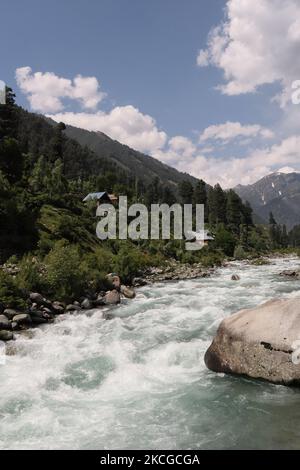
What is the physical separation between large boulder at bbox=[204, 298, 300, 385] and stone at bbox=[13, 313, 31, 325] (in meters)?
10.6

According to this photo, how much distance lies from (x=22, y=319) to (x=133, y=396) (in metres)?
10.3

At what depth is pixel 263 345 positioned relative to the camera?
452 inches

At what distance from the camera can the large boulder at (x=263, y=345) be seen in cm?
1095

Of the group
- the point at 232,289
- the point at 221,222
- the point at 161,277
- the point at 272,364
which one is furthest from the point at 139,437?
the point at 221,222

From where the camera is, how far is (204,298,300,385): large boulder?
10953mm

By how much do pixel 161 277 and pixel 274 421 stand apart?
31.1 meters

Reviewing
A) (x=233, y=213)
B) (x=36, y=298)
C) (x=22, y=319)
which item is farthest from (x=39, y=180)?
(x=233, y=213)

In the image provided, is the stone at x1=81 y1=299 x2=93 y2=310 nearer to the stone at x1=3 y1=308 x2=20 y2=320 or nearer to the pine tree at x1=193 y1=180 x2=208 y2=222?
the stone at x1=3 y1=308 x2=20 y2=320

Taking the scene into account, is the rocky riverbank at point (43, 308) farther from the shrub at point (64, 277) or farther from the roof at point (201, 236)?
the roof at point (201, 236)

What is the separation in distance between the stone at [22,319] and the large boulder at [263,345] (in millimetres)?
10572

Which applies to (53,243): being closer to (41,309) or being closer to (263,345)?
(41,309)

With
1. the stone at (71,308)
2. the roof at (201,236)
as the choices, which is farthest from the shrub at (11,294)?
the roof at (201,236)
